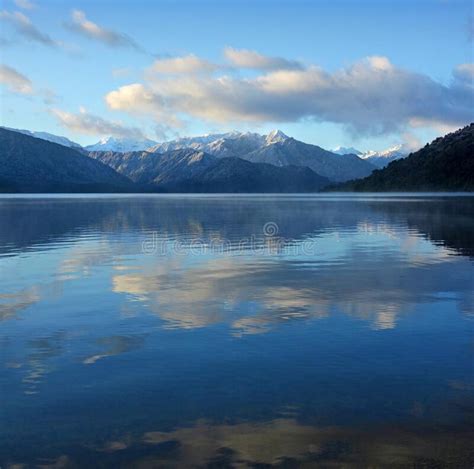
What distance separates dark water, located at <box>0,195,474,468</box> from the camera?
442 inches

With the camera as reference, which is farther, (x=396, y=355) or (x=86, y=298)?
(x=86, y=298)

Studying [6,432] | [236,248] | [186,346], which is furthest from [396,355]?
[236,248]

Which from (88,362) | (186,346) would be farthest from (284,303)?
(88,362)

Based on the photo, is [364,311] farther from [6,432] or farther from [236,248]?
[236,248]

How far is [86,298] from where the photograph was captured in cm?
2627

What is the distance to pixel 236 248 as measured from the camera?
48594mm

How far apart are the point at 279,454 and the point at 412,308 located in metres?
14.5

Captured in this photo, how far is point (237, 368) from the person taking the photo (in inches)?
620

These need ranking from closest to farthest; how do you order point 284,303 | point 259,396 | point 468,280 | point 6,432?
1. point 6,432
2. point 259,396
3. point 284,303
4. point 468,280

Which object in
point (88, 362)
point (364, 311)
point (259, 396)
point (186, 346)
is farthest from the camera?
point (364, 311)

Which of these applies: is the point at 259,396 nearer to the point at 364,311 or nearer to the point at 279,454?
the point at 279,454

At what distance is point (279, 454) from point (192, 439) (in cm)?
181

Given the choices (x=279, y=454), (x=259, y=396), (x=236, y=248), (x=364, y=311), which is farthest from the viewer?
(x=236, y=248)

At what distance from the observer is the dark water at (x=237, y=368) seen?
11234mm
